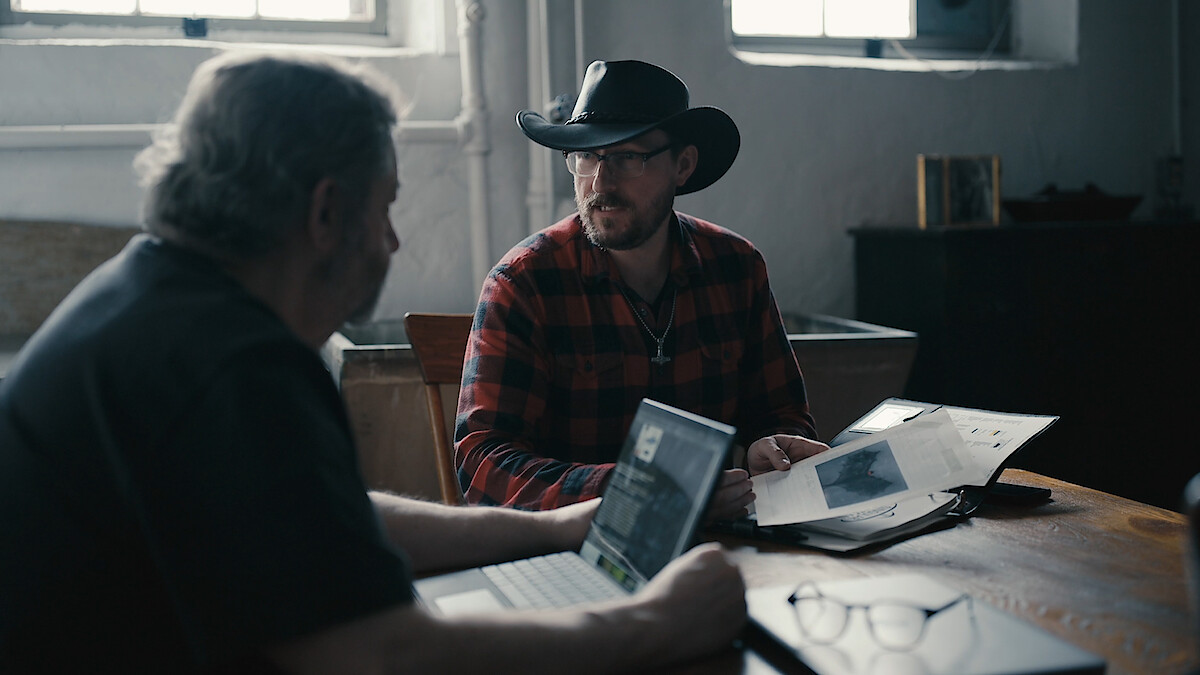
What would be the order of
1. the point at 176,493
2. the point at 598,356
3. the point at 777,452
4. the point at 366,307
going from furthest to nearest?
the point at 598,356
the point at 777,452
the point at 366,307
the point at 176,493

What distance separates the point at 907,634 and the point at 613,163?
4.01 feet

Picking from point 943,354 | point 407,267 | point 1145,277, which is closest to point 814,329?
point 943,354

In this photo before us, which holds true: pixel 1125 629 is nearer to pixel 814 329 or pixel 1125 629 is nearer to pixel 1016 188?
pixel 814 329

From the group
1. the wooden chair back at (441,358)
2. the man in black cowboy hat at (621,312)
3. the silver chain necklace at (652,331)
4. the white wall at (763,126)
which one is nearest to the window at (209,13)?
the white wall at (763,126)

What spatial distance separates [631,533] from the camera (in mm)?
1074

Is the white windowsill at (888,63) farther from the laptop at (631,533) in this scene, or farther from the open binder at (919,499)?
the laptop at (631,533)

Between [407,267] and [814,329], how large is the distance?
4.12ft

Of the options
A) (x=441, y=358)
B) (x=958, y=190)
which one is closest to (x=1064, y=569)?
(x=441, y=358)

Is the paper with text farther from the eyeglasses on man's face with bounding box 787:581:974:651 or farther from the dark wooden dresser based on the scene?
the dark wooden dresser

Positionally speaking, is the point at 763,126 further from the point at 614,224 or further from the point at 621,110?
the point at 614,224

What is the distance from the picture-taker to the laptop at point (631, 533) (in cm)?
98

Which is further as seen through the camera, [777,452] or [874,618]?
[777,452]

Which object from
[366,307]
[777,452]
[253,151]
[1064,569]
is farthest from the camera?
[777,452]

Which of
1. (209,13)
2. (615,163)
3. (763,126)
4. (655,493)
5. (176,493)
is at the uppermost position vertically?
(209,13)
